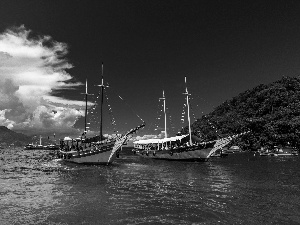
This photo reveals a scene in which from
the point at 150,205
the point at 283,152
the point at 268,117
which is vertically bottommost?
the point at 150,205

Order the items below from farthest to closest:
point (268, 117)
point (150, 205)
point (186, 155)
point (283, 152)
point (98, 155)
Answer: point (268, 117) → point (283, 152) → point (186, 155) → point (98, 155) → point (150, 205)

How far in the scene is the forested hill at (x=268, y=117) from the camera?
90.1m

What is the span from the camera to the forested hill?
3546 inches

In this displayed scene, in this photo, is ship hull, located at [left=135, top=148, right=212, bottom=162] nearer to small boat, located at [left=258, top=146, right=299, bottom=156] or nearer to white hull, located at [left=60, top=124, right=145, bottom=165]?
white hull, located at [left=60, top=124, right=145, bottom=165]

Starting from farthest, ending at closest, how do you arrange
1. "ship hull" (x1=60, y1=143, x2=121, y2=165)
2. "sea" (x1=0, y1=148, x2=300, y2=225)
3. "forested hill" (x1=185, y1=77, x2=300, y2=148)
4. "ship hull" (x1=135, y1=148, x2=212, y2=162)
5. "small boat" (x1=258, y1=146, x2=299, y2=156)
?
"forested hill" (x1=185, y1=77, x2=300, y2=148)
"small boat" (x1=258, y1=146, x2=299, y2=156)
"ship hull" (x1=135, y1=148, x2=212, y2=162)
"ship hull" (x1=60, y1=143, x2=121, y2=165)
"sea" (x1=0, y1=148, x2=300, y2=225)

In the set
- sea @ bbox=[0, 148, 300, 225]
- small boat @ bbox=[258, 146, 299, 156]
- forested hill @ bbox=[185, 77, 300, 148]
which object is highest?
forested hill @ bbox=[185, 77, 300, 148]

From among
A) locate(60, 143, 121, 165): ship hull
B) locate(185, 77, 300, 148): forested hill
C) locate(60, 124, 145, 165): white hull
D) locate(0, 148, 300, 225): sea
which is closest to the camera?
locate(0, 148, 300, 225): sea

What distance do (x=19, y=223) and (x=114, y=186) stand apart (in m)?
12.2

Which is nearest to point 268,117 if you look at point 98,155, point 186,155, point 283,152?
point 283,152

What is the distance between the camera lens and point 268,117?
9994 cm

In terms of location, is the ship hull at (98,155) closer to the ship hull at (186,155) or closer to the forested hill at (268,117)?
the ship hull at (186,155)

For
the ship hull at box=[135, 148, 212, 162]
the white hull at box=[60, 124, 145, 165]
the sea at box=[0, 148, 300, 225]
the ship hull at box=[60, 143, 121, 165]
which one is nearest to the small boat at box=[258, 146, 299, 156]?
the ship hull at box=[135, 148, 212, 162]

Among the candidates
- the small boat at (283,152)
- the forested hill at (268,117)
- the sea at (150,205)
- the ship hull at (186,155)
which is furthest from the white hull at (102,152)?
the forested hill at (268,117)

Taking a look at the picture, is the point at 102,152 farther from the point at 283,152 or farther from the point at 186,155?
the point at 283,152
